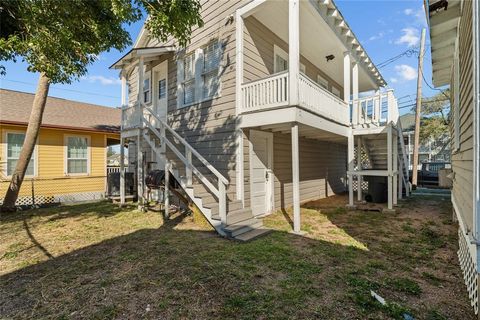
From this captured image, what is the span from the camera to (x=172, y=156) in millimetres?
8195

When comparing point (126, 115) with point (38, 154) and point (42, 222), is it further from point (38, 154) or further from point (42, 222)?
point (38, 154)

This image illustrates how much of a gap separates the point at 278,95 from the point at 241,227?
328 cm

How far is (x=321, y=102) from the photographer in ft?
23.4

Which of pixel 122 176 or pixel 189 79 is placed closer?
pixel 189 79

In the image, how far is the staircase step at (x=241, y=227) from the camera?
552 centimetres

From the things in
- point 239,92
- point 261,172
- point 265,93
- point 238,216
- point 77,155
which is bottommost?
point 238,216

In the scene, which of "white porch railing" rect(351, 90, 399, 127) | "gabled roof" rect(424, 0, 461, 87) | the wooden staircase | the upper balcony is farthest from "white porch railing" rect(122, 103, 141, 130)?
"gabled roof" rect(424, 0, 461, 87)

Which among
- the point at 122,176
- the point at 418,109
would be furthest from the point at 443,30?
the point at 418,109

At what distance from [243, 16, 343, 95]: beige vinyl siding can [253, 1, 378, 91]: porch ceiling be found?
0.58 ft

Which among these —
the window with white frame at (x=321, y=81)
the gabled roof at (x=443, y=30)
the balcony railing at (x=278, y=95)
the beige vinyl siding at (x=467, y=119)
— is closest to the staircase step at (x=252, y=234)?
the balcony railing at (x=278, y=95)

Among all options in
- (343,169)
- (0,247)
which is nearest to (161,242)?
(0,247)

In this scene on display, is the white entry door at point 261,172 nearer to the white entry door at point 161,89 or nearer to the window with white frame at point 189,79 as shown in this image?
the window with white frame at point 189,79

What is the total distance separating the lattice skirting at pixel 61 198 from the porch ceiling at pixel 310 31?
11.0 metres

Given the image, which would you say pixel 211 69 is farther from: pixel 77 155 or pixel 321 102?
pixel 77 155
